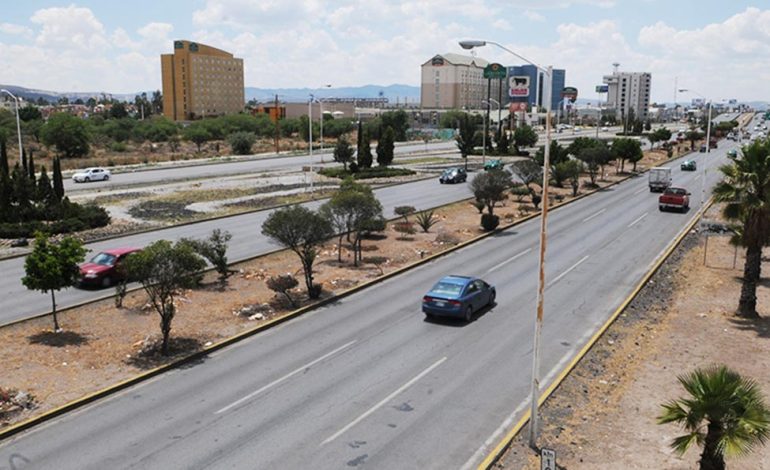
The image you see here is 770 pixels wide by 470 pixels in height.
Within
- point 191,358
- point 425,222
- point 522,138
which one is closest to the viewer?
point 191,358

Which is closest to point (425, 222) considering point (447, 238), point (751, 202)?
point (447, 238)

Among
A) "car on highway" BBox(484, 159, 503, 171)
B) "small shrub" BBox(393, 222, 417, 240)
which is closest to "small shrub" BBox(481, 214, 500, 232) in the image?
"small shrub" BBox(393, 222, 417, 240)

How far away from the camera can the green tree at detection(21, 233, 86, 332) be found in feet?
61.7

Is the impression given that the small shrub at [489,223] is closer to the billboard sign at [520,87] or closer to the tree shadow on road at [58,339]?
the billboard sign at [520,87]

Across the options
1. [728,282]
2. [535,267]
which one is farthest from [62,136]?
[728,282]

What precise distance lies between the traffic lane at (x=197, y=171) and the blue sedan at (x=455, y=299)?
4176cm

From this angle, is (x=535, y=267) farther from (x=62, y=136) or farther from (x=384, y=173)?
(x=62, y=136)

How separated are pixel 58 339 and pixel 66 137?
242ft

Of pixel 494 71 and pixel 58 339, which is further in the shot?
pixel 494 71

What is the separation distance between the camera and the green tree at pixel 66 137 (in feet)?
277

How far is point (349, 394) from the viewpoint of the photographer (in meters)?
15.5

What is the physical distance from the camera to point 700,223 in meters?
40.2

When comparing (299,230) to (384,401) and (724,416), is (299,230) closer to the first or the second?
(384,401)

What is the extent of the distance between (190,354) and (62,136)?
252 feet
